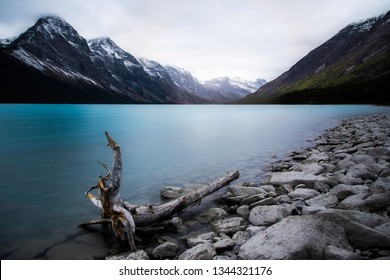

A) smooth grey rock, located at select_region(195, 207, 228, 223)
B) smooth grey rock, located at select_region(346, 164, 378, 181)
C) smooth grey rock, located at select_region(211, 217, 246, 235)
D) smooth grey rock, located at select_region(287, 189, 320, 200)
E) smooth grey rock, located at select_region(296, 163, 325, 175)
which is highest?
smooth grey rock, located at select_region(346, 164, 378, 181)

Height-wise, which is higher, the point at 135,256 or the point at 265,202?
the point at 265,202

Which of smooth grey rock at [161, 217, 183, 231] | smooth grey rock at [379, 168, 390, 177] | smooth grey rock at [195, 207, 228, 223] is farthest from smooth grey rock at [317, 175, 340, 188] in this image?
smooth grey rock at [161, 217, 183, 231]

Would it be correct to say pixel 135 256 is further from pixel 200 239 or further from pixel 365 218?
pixel 365 218

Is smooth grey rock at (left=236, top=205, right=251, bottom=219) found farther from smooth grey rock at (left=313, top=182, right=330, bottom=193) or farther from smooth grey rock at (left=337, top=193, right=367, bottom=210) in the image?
smooth grey rock at (left=313, top=182, right=330, bottom=193)

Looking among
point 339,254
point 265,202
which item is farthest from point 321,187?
point 339,254
